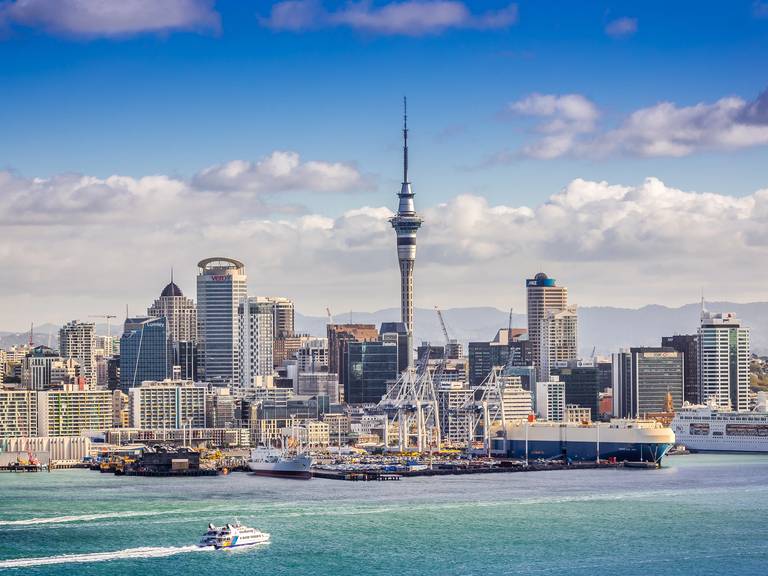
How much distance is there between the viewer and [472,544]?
46.5 m

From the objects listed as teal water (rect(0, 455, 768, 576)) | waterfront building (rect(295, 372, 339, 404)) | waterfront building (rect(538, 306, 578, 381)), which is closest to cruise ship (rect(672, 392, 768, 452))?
teal water (rect(0, 455, 768, 576))

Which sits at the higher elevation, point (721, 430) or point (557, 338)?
point (557, 338)

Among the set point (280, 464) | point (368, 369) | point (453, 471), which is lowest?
point (453, 471)

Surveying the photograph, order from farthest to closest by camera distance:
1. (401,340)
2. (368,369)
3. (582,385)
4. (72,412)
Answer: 1. (401,340)
2. (368,369)
3. (582,385)
4. (72,412)

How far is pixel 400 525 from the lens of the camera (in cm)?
5100

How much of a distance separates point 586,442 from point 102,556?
156 ft

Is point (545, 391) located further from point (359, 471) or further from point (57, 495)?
point (57, 495)

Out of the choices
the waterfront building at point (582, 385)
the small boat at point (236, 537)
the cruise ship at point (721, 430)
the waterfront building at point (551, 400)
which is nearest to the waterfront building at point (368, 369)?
the waterfront building at point (582, 385)

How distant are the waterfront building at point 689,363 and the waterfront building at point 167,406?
129 feet

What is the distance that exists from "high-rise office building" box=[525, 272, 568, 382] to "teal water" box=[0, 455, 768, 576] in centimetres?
8078

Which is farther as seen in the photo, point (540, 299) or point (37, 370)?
point (540, 299)

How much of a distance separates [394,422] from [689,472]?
39228mm

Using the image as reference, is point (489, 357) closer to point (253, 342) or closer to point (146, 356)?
point (253, 342)

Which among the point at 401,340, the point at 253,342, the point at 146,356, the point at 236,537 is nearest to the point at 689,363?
the point at 401,340
